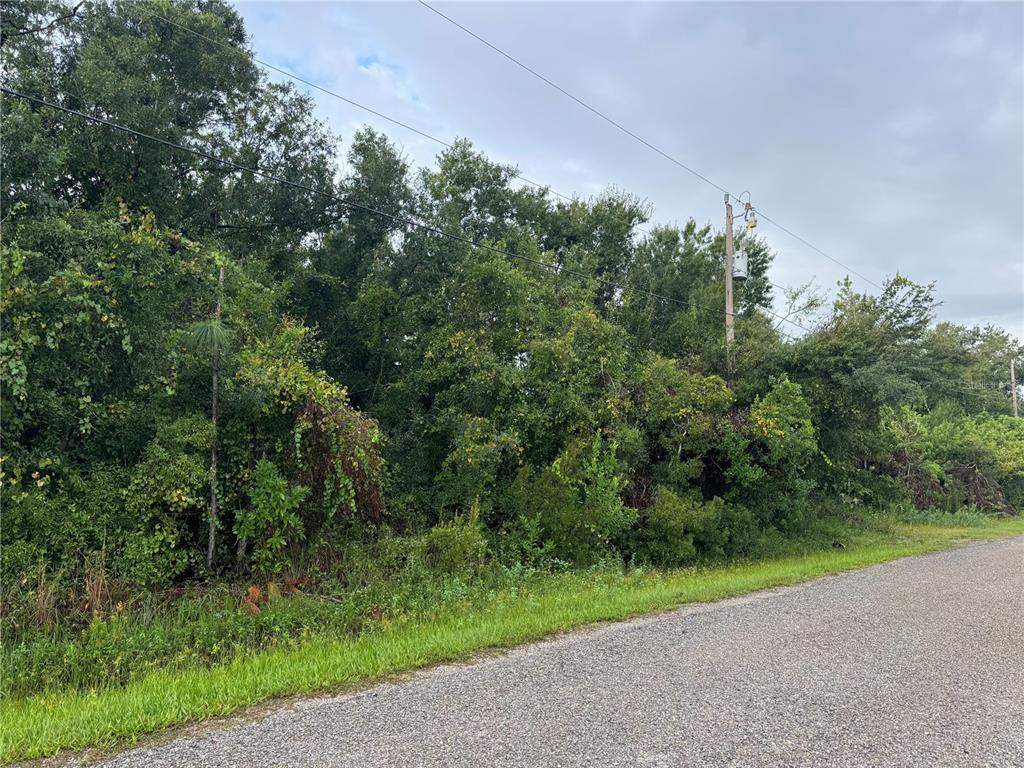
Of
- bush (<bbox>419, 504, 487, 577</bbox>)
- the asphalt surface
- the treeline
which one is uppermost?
the treeline

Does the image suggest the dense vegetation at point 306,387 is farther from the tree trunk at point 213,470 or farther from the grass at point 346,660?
the grass at point 346,660

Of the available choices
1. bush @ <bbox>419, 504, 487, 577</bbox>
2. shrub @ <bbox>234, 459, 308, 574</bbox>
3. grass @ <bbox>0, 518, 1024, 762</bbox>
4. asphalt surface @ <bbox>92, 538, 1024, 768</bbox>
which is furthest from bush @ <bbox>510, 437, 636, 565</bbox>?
asphalt surface @ <bbox>92, 538, 1024, 768</bbox>

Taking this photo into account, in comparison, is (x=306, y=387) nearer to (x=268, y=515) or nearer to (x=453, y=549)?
(x=268, y=515)

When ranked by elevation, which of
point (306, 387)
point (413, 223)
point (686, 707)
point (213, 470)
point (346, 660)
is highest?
point (413, 223)

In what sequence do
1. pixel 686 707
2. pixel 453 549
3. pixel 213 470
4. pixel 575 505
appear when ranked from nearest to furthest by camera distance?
pixel 686 707, pixel 213 470, pixel 453 549, pixel 575 505

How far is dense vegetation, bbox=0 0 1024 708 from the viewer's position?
776cm

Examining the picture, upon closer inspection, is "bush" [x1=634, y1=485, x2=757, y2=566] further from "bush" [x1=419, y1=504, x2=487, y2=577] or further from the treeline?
"bush" [x1=419, y1=504, x2=487, y2=577]

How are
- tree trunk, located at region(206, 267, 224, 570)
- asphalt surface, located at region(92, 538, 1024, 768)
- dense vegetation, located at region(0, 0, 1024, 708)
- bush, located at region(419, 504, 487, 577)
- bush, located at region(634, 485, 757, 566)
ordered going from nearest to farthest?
asphalt surface, located at region(92, 538, 1024, 768)
dense vegetation, located at region(0, 0, 1024, 708)
tree trunk, located at region(206, 267, 224, 570)
bush, located at region(419, 504, 487, 577)
bush, located at region(634, 485, 757, 566)

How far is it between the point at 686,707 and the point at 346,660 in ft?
8.45

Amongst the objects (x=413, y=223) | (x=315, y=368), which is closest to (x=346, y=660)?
(x=413, y=223)

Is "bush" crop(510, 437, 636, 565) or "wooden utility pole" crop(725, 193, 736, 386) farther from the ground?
"wooden utility pole" crop(725, 193, 736, 386)

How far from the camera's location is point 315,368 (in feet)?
47.5

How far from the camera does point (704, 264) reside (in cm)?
2242

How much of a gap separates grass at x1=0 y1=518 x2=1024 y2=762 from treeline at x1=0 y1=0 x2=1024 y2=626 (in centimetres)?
270
